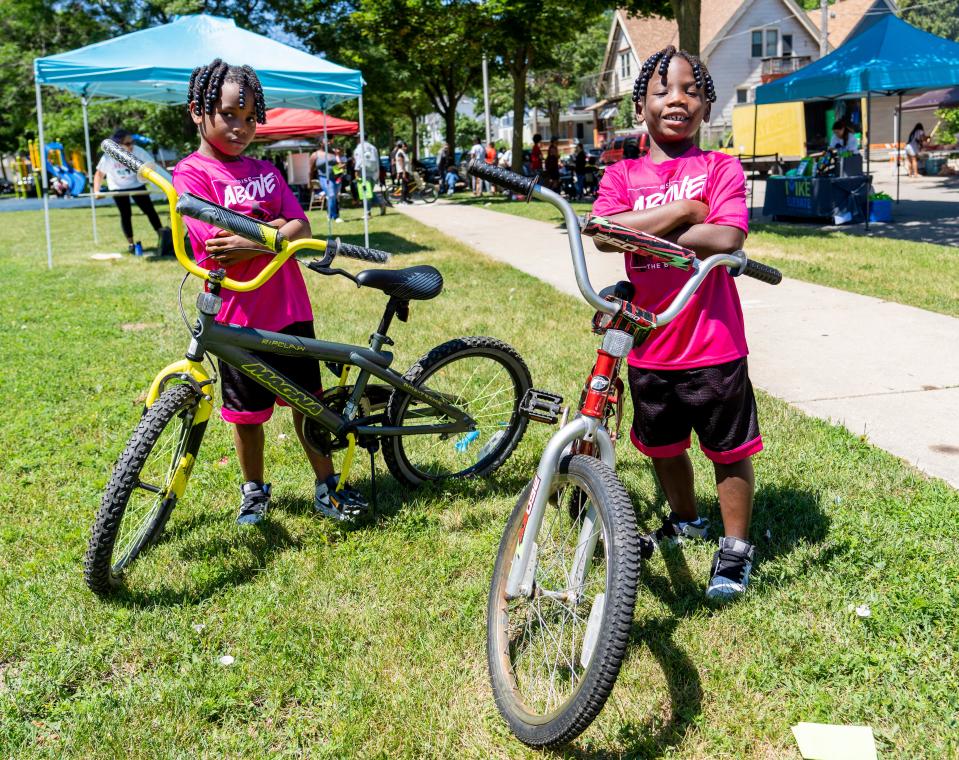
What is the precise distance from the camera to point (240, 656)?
9.37ft

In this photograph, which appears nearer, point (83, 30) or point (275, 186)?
point (275, 186)

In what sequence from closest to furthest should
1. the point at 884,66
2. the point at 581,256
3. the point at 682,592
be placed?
the point at 581,256, the point at 682,592, the point at 884,66

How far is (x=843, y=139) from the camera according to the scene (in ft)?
51.6

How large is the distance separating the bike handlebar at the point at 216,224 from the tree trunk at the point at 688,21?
12366 mm

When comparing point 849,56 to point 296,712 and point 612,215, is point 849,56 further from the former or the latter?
point 296,712

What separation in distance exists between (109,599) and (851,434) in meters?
3.58

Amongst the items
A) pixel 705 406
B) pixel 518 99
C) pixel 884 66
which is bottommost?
pixel 705 406

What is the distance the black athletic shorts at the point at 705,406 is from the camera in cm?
285

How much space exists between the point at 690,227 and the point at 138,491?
2.33 metres

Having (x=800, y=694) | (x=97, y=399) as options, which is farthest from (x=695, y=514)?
(x=97, y=399)

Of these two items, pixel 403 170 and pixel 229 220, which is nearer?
pixel 229 220

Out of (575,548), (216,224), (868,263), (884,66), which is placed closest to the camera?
(575,548)

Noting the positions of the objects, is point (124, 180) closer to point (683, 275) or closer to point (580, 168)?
point (683, 275)

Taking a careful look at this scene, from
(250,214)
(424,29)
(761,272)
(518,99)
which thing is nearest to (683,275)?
(761,272)
